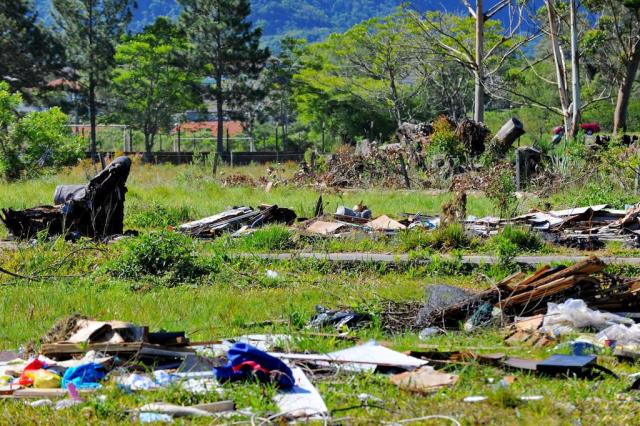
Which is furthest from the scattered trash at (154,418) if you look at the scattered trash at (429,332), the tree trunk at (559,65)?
the tree trunk at (559,65)

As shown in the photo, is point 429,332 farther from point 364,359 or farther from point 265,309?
point 265,309

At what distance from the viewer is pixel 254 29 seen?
61.5 m

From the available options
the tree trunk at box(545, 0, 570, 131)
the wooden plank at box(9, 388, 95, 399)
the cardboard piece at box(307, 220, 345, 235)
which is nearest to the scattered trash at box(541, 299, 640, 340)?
the wooden plank at box(9, 388, 95, 399)

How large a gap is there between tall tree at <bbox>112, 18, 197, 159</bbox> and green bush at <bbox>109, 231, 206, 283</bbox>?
48.7m

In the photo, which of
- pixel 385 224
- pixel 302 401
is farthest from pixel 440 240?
pixel 302 401

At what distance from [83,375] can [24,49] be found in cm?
5831

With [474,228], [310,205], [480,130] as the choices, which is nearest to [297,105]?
[480,130]

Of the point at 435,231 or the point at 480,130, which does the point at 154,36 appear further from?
the point at 435,231

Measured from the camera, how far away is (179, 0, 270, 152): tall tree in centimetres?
5934

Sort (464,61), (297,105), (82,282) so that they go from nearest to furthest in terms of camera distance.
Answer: (82,282) < (464,61) < (297,105)

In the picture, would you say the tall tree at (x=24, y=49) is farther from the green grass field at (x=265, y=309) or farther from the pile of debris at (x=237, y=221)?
the pile of debris at (x=237, y=221)

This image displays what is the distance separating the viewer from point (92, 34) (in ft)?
195

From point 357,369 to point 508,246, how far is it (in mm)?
5609

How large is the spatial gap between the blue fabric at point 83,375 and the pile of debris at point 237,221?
8.26 meters
